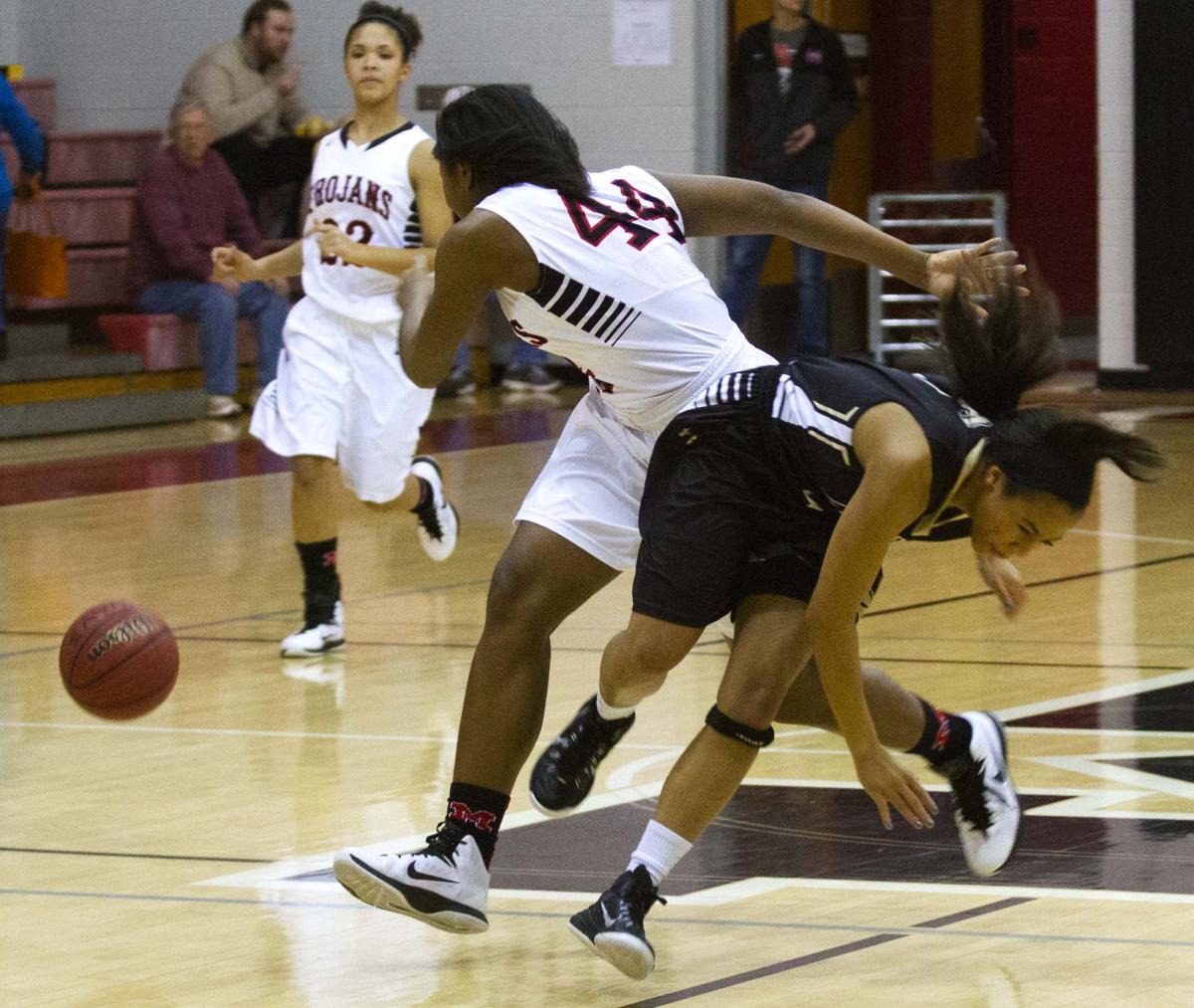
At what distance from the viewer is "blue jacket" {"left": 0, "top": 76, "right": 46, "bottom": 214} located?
36.0ft

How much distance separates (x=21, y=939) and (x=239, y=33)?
1064cm

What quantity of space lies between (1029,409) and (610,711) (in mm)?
1079

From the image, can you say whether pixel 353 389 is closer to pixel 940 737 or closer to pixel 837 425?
pixel 940 737

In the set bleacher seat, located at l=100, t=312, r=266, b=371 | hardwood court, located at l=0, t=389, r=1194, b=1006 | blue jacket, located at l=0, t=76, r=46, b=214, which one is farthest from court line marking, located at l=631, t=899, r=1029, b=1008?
bleacher seat, located at l=100, t=312, r=266, b=371

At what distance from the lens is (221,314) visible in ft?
40.2

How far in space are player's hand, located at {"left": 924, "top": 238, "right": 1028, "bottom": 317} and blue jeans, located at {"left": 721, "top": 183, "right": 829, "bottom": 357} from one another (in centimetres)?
837

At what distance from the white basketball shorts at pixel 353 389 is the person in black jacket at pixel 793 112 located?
6.00 metres

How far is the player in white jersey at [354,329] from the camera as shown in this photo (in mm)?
6402

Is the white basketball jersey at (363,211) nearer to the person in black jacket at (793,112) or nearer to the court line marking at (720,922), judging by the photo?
the court line marking at (720,922)

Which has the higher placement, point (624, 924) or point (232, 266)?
point (232, 266)

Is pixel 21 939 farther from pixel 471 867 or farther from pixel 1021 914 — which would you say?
pixel 1021 914

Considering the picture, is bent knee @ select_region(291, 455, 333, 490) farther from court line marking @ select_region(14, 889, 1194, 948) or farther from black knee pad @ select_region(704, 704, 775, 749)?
black knee pad @ select_region(704, 704, 775, 749)

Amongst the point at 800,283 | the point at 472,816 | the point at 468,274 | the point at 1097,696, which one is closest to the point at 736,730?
the point at 472,816

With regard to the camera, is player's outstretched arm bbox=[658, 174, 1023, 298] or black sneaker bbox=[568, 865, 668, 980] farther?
player's outstretched arm bbox=[658, 174, 1023, 298]
